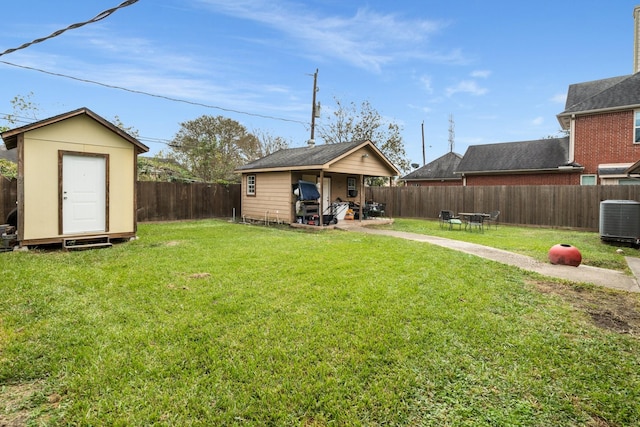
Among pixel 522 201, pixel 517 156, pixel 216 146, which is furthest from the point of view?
pixel 216 146

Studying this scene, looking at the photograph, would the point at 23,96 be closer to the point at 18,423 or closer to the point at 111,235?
the point at 111,235

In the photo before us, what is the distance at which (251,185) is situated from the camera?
15781 mm

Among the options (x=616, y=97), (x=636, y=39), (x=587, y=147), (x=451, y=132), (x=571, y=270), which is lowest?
(x=571, y=270)

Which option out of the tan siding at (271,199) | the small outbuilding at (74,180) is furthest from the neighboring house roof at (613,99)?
the small outbuilding at (74,180)

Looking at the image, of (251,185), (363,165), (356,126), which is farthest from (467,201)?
(356,126)

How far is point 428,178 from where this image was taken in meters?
26.8

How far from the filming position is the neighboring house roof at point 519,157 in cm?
1816

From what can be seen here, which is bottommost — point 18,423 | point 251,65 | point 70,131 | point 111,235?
point 18,423

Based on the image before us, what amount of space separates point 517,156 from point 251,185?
614 inches

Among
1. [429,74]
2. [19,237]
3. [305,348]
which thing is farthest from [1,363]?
[429,74]

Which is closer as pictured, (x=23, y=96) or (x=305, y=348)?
(x=305, y=348)

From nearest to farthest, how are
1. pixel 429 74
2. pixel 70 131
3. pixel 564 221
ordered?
pixel 70 131 → pixel 564 221 → pixel 429 74

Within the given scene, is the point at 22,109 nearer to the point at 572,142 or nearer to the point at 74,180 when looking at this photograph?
the point at 74,180

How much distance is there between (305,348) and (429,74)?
19236 mm
